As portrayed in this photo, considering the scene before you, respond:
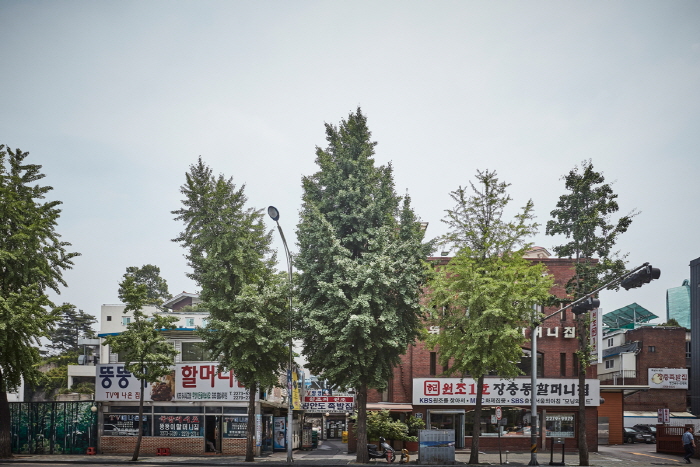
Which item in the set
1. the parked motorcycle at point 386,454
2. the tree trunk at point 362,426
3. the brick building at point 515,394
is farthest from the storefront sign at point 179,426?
the brick building at point 515,394

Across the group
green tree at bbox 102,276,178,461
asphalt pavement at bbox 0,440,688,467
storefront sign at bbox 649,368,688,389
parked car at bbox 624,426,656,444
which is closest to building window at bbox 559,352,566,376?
asphalt pavement at bbox 0,440,688,467

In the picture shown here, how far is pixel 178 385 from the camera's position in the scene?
34219 millimetres

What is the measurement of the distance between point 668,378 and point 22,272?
212 feet

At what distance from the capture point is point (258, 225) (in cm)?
2941

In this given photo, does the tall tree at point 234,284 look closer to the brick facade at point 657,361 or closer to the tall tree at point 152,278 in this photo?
the brick facade at point 657,361

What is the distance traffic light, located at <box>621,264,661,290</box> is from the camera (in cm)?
2072

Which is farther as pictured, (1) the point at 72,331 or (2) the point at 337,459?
(1) the point at 72,331

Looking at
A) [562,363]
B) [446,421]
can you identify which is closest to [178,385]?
[446,421]

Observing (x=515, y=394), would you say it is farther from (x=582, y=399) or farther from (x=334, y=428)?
(x=334, y=428)

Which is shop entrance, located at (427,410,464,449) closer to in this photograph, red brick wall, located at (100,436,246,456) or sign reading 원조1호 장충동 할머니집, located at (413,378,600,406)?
sign reading 원조1호 장충동 할머니집, located at (413,378,600,406)

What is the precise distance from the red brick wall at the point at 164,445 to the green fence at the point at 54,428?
0.97 m

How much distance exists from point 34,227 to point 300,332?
15.3 m

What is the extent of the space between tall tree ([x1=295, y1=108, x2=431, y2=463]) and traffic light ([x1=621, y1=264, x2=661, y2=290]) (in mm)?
9079

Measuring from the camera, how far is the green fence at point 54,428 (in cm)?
3444
